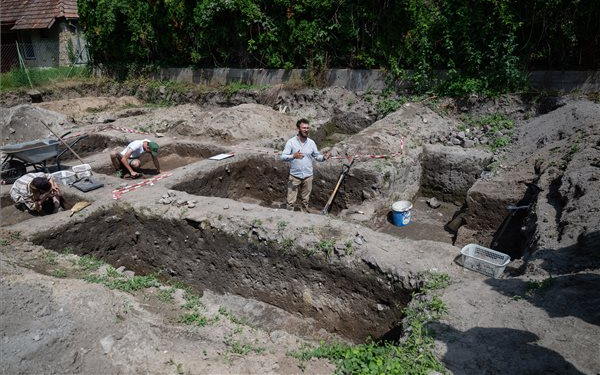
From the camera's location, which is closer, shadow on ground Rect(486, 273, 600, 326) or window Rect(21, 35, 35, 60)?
shadow on ground Rect(486, 273, 600, 326)

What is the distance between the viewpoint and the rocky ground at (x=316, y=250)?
3.48m

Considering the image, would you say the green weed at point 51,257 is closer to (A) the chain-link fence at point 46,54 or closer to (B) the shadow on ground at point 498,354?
(B) the shadow on ground at point 498,354

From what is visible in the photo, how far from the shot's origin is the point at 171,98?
15797 millimetres

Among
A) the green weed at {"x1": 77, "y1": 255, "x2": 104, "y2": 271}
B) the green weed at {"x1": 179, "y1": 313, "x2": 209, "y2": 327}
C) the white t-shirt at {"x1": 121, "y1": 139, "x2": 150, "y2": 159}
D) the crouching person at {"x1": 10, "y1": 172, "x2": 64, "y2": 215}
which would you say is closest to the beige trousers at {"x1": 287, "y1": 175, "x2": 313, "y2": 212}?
the green weed at {"x1": 179, "y1": 313, "x2": 209, "y2": 327}

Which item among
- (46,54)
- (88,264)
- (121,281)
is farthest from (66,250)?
(46,54)

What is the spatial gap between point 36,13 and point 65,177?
17.8m

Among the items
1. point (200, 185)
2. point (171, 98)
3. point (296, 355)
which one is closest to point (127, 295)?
point (296, 355)

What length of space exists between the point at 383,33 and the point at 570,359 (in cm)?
1074

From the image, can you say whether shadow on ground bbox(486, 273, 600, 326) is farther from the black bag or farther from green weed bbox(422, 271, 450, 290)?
the black bag

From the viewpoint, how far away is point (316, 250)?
16.8 ft

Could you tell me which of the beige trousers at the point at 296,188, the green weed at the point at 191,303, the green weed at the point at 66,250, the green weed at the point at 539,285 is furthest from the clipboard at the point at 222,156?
the green weed at the point at 539,285

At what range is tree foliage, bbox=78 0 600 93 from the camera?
9.97 meters

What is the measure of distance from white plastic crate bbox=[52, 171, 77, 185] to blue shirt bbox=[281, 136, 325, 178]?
4143 mm

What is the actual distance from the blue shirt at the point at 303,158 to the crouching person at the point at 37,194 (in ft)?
13.1
